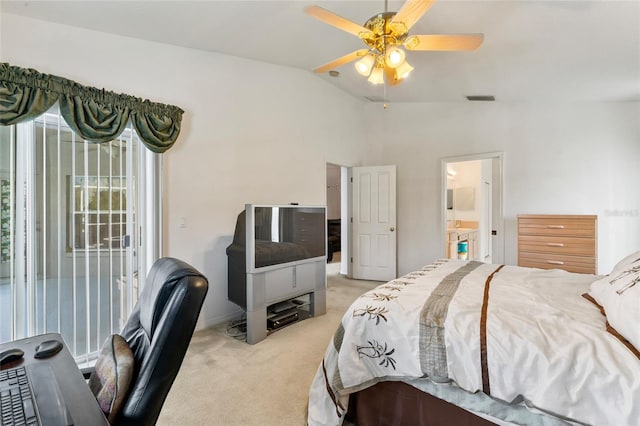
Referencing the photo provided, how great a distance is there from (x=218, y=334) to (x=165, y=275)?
2.18 metres

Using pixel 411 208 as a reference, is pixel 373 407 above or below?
below

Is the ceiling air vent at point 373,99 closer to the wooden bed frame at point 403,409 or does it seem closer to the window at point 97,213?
the window at point 97,213

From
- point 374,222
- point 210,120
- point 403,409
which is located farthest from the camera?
point 374,222

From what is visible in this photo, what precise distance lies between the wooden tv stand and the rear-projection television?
0.07m

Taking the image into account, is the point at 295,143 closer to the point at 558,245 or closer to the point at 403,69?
the point at 403,69

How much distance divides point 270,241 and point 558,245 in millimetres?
3148

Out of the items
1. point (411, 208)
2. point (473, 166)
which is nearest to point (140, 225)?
point (411, 208)

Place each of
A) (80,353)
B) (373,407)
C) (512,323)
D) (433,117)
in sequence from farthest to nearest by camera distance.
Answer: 1. (433,117)
2. (80,353)
3. (373,407)
4. (512,323)

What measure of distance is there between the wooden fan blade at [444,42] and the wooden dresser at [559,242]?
2379 millimetres

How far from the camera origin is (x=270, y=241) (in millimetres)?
2896

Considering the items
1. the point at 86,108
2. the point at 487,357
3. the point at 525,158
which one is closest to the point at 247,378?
the point at 487,357

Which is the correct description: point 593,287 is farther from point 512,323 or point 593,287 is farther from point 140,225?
point 140,225

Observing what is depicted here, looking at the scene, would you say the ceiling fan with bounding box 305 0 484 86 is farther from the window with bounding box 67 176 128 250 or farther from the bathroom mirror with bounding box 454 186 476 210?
the bathroom mirror with bounding box 454 186 476 210

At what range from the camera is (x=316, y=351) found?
2.58 meters
